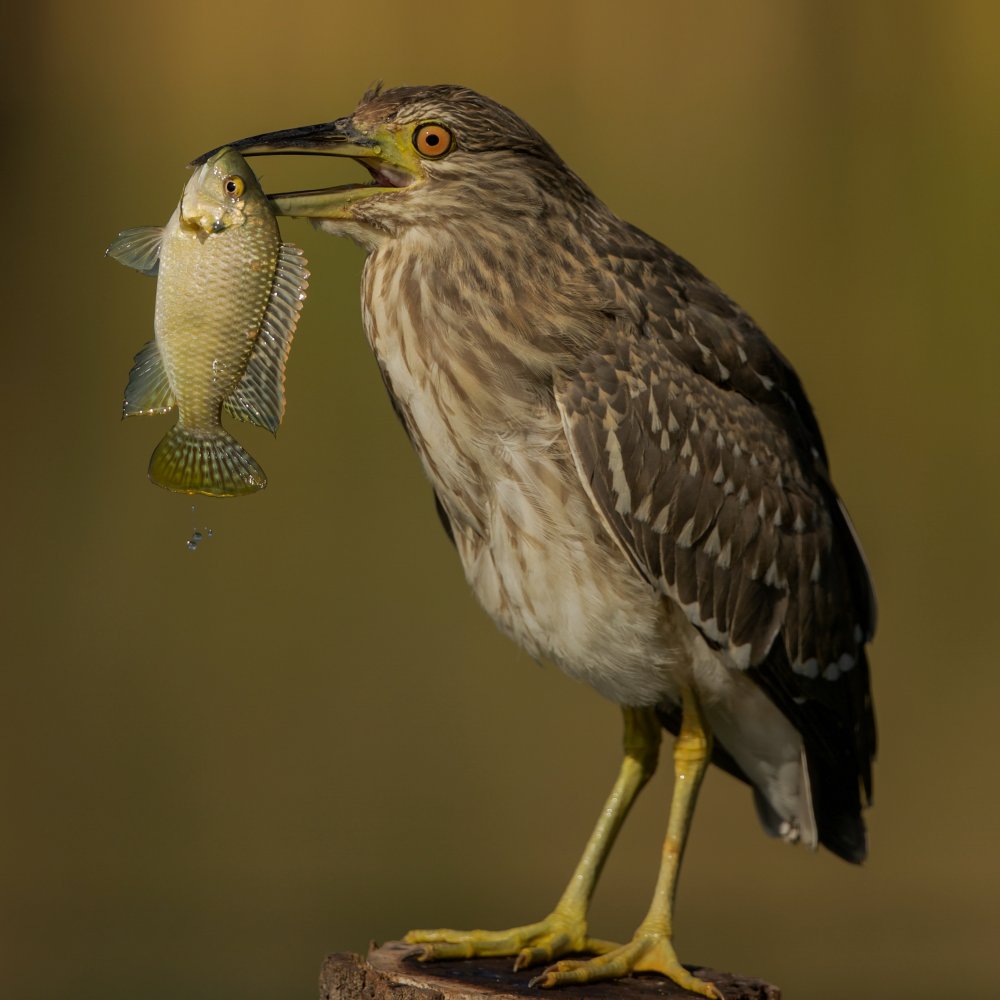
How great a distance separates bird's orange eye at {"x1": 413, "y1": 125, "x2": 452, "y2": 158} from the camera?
268 centimetres

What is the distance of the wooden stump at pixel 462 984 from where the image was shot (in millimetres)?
2625

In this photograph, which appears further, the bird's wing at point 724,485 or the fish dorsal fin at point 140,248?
the bird's wing at point 724,485

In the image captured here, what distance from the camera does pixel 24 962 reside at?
669 cm

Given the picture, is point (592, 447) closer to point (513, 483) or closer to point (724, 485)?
point (513, 483)

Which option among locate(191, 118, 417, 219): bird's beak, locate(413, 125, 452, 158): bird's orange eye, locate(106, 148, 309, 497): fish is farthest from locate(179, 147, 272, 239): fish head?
locate(413, 125, 452, 158): bird's orange eye

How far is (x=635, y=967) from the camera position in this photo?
112 inches

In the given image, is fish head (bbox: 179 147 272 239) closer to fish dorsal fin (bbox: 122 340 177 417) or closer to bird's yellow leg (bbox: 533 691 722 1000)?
fish dorsal fin (bbox: 122 340 177 417)

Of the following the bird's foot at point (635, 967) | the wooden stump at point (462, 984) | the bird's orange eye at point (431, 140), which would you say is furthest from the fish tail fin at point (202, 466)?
the bird's foot at point (635, 967)

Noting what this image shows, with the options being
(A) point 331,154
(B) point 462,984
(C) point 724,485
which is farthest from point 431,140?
(B) point 462,984

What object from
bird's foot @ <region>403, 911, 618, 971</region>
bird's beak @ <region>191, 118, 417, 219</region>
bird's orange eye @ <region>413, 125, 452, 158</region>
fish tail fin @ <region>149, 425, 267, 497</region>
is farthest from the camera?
bird's foot @ <region>403, 911, 618, 971</region>

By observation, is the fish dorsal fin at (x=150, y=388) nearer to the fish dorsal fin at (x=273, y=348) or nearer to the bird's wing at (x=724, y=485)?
the fish dorsal fin at (x=273, y=348)

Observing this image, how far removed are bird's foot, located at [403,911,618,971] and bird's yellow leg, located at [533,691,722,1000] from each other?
0.18 ft

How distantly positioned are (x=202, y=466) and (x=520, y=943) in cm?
116

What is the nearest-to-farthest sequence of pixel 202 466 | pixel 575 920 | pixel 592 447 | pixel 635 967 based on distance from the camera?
pixel 202 466 → pixel 592 447 → pixel 635 967 → pixel 575 920
